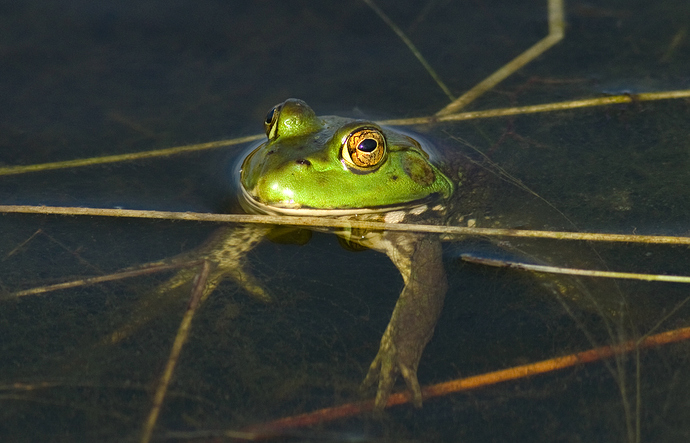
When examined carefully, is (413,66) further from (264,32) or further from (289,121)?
(289,121)

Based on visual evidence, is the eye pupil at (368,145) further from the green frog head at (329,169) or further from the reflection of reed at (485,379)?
the reflection of reed at (485,379)

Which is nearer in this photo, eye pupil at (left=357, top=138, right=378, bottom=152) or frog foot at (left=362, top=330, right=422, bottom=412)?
frog foot at (left=362, top=330, right=422, bottom=412)

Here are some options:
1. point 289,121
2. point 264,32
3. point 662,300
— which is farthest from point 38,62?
point 662,300

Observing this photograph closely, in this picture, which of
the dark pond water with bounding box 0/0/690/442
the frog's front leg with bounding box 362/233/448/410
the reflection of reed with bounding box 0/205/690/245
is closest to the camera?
the dark pond water with bounding box 0/0/690/442

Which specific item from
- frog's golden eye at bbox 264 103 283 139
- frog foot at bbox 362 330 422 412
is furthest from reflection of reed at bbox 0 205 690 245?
frog foot at bbox 362 330 422 412

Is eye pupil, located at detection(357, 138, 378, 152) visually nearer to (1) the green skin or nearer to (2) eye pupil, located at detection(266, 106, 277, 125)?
(1) the green skin

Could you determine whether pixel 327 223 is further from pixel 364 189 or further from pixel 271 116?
pixel 271 116

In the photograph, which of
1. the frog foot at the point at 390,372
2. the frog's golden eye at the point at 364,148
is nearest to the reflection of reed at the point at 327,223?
the frog's golden eye at the point at 364,148
